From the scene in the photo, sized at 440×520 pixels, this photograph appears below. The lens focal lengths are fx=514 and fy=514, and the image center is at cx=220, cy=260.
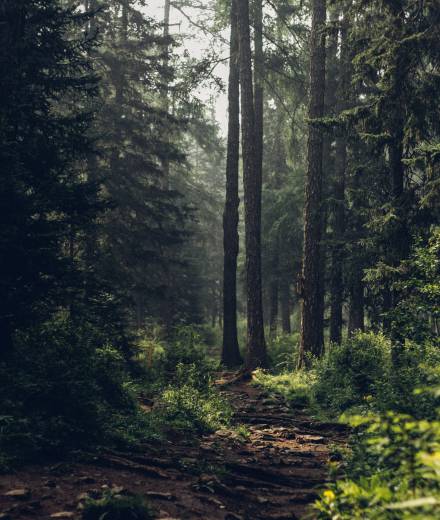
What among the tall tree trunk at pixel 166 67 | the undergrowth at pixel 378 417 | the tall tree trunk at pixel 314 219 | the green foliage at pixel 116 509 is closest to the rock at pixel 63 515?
the green foliage at pixel 116 509

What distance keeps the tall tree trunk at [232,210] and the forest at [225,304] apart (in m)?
0.08

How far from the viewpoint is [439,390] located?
10.7ft

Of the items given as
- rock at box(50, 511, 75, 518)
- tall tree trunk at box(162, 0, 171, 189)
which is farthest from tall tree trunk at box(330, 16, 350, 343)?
rock at box(50, 511, 75, 518)

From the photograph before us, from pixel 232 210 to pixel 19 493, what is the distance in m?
14.1

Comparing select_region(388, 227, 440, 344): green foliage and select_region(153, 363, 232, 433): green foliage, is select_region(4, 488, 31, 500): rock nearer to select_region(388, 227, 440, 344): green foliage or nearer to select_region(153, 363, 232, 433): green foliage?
select_region(153, 363, 232, 433): green foliage

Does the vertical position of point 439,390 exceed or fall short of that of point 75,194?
it falls short

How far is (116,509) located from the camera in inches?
186

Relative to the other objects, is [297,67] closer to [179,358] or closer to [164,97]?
[164,97]

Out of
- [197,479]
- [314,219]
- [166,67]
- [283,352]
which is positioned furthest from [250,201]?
[197,479]

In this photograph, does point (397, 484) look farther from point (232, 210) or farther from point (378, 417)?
point (232, 210)

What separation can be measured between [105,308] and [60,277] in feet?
6.75

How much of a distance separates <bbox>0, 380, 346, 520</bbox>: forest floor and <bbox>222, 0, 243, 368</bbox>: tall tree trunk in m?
9.64

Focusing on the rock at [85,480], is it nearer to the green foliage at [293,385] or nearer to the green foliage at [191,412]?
the green foliage at [191,412]

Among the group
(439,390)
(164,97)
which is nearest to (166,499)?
(439,390)
